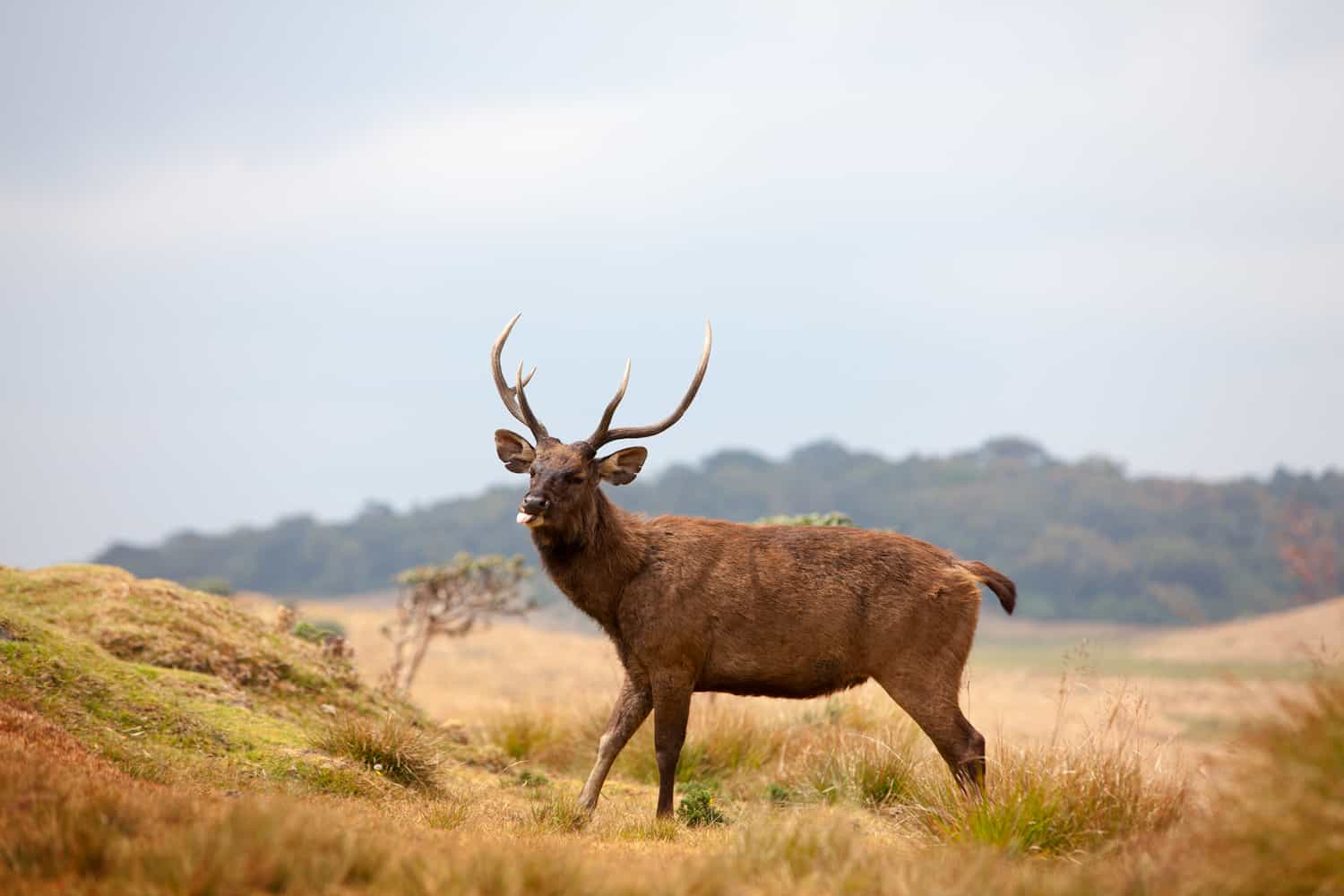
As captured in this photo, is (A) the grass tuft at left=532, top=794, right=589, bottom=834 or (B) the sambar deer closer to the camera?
(A) the grass tuft at left=532, top=794, right=589, bottom=834

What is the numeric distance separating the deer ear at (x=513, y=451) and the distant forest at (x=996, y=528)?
7660 centimetres

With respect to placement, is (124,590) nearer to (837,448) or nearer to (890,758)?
(890,758)

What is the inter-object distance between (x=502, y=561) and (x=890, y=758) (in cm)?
1051

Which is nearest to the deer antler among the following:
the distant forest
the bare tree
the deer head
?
the deer head

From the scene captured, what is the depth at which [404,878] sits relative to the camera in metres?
5.66

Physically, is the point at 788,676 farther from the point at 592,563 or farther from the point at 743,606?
the point at 592,563

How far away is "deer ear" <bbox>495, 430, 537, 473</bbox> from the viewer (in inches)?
388

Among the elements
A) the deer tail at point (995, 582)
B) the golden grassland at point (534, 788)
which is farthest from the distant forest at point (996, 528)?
the deer tail at point (995, 582)

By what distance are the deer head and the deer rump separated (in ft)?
2.39

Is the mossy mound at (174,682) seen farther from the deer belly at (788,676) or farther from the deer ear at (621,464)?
the deer ear at (621,464)

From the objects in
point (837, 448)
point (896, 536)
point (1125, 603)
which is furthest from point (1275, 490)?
point (896, 536)

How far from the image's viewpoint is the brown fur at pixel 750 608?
8.91 meters

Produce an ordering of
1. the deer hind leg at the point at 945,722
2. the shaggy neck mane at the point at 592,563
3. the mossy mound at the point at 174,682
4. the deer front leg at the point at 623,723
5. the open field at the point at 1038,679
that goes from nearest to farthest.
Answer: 1. the open field at the point at 1038,679
2. the deer hind leg at the point at 945,722
3. the mossy mound at the point at 174,682
4. the deer front leg at the point at 623,723
5. the shaggy neck mane at the point at 592,563

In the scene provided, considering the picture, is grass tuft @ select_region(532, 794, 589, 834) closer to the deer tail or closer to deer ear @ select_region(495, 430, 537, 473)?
deer ear @ select_region(495, 430, 537, 473)
